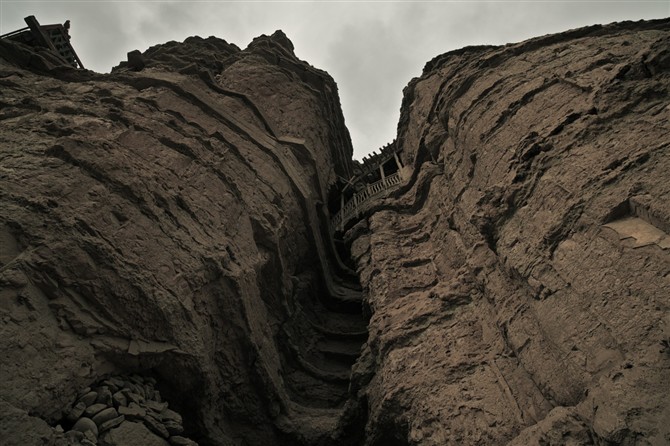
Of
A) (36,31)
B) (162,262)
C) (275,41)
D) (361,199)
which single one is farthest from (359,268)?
(275,41)

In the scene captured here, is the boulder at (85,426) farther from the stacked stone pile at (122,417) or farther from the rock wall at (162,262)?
the rock wall at (162,262)

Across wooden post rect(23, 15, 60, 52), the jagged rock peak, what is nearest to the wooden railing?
the jagged rock peak

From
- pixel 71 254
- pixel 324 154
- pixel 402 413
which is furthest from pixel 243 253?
pixel 324 154

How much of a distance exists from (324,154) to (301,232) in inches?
286

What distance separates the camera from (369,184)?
2112 cm

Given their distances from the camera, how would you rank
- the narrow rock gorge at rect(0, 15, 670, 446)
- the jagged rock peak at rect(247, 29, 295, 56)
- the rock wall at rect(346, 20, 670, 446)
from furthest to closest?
the jagged rock peak at rect(247, 29, 295, 56) → the narrow rock gorge at rect(0, 15, 670, 446) → the rock wall at rect(346, 20, 670, 446)

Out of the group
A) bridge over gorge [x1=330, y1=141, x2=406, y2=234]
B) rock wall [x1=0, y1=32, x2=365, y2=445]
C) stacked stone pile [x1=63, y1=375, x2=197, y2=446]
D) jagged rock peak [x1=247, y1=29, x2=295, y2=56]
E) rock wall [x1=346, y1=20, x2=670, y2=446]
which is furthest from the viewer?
jagged rock peak [x1=247, y1=29, x2=295, y2=56]

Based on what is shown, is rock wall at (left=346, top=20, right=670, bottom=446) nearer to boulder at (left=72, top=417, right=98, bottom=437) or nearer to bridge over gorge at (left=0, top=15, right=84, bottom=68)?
boulder at (left=72, top=417, right=98, bottom=437)

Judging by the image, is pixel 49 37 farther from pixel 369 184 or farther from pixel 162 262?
pixel 162 262

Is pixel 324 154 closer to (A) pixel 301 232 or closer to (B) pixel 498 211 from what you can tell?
(A) pixel 301 232

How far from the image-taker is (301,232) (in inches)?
538

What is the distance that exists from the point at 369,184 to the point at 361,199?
7.70 ft

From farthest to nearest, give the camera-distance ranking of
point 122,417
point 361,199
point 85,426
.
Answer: point 361,199
point 122,417
point 85,426

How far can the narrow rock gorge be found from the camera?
481 cm
